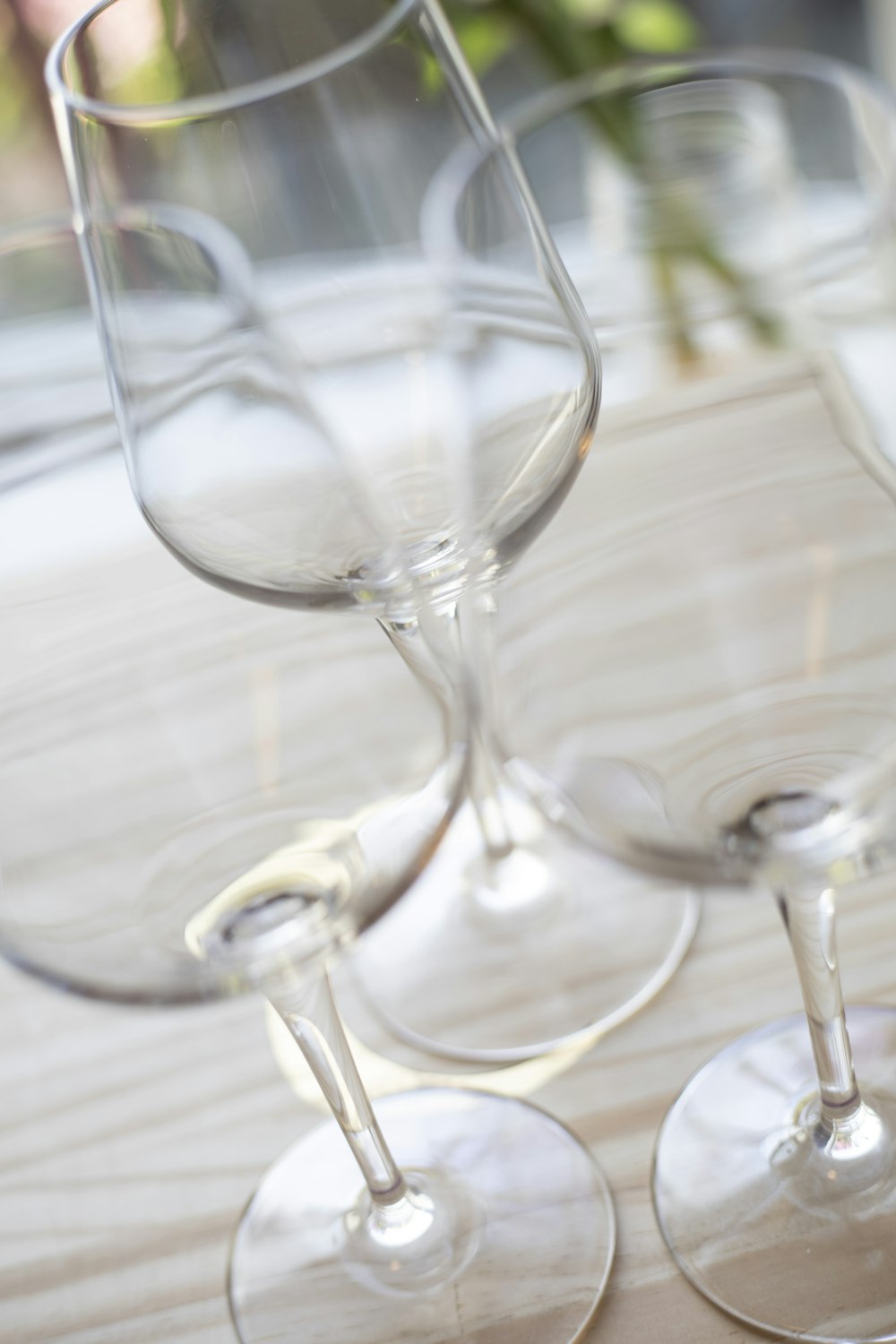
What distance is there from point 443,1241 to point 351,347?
24 cm

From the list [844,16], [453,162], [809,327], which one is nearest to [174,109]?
[453,162]

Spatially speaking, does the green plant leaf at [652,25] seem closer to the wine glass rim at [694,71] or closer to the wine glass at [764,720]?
the wine glass rim at [694,71]

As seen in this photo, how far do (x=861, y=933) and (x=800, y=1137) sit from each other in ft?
0.19

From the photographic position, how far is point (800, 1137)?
0.38 m

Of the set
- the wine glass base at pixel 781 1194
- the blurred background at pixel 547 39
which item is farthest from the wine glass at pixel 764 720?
the blurred background at pixel 547 39

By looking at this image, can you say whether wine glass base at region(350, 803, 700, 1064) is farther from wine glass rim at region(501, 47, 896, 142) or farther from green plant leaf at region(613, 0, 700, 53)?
green plant leaf at region(613, 0, 700, 53)

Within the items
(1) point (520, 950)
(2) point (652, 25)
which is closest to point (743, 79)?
(2) point (652, 25)

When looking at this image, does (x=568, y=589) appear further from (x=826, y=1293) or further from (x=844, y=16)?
(x=844, y=16)

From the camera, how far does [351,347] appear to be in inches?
15.4

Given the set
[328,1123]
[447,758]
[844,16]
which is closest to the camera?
[447,758]

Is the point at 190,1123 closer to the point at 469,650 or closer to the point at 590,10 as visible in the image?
the point at 469,650

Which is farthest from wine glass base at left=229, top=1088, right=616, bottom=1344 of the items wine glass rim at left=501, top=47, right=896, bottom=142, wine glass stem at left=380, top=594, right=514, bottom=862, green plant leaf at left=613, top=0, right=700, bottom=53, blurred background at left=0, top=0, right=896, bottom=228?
green plant leaf at left=613, top=0, right=700, bottom=53

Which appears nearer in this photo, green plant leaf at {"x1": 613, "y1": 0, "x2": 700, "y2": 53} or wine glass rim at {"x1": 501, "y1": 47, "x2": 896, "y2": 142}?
wine glass rim at {"x1": 501, "y1": 47, "x2": 896, "y2": 142}

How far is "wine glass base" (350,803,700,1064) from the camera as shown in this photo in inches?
15.8
